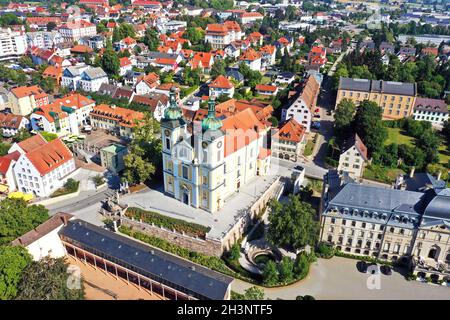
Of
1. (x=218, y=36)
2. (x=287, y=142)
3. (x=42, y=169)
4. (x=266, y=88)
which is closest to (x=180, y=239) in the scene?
(x=42, y=169)

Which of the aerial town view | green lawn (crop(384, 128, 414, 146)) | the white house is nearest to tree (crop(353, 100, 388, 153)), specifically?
the aerial town view

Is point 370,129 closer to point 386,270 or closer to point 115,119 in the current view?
point 386,270

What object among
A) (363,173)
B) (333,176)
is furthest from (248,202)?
(363,173)

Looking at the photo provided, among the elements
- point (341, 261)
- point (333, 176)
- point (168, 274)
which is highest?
point (333, 176)

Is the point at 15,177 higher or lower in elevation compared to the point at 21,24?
lower

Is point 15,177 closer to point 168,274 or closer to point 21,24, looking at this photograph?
point 168,274

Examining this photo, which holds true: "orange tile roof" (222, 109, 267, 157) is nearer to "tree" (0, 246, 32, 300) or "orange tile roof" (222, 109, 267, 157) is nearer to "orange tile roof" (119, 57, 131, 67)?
"tree" (0, 246, 32, 300)
